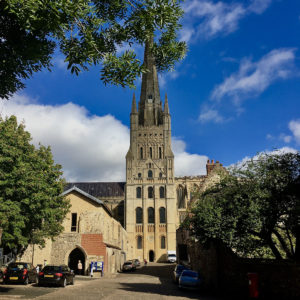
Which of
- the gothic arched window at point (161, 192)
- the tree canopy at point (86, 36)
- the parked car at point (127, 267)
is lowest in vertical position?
the parked car at point (127, 267)

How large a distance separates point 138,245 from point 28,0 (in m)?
63.8

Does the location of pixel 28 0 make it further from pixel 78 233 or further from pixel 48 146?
pixel 78 233

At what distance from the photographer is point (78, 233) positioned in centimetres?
2898

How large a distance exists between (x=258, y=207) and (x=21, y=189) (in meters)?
14.7

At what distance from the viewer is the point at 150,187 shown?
6919 centimetres

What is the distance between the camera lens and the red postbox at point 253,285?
13.0 metres

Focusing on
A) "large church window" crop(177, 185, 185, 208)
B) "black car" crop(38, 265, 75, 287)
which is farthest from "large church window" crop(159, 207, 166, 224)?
"black car" crop(38, 265, 75, 287)

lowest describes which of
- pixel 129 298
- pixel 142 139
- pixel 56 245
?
pixel 129 298

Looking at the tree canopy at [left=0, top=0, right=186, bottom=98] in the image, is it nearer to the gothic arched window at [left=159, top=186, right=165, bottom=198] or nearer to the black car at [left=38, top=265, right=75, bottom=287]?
the black car at [left=38, top=265, right=75, bottom=287]

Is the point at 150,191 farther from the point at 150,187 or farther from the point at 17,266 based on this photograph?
the point at 17,266

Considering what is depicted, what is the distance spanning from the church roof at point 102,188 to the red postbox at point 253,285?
2628 inches

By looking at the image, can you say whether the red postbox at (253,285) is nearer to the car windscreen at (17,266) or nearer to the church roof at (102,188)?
the car windscreen at (17,266)

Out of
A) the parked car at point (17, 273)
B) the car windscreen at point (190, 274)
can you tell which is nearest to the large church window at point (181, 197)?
the car windscreen at point (190, 274)

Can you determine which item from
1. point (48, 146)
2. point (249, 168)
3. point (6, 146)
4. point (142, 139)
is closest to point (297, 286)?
point (249, 168)
